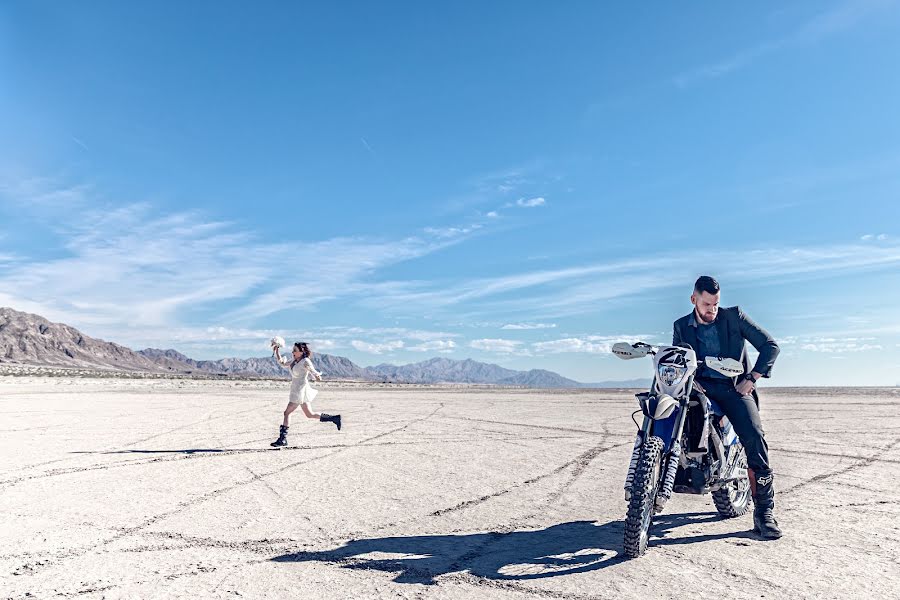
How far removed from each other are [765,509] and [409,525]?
3079 mm

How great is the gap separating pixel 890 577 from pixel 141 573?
521 centimetres

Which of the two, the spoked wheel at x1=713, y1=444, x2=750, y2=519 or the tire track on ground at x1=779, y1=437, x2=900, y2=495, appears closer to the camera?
the spoked wheel at x1=713, y1=444, x2=750, y2=519

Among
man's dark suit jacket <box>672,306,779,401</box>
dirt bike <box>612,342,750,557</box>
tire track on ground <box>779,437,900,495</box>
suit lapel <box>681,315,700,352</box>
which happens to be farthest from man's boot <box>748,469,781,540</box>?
tire track on ground <box>779,437,900,495</box>

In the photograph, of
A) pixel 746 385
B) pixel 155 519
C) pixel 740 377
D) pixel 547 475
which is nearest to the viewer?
pixel 746 385

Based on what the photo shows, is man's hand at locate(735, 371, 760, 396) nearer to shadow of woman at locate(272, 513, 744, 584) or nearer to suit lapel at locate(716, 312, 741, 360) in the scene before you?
suit lapel at locate(716, 312, 741, 360)

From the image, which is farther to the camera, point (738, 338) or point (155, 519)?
point (155, 519)

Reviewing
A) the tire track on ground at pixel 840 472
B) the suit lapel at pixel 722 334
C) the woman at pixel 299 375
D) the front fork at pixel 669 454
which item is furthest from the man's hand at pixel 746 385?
the woman at pixel 299 375

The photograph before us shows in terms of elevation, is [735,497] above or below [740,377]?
below

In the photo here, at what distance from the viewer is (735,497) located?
20.6ft

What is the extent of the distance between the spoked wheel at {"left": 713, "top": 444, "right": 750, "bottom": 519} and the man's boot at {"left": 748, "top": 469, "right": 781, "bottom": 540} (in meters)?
0.43

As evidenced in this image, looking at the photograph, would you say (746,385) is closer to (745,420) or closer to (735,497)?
(745,420)

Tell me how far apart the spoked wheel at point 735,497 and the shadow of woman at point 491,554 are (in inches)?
32.4

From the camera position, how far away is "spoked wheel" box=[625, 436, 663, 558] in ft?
15.7

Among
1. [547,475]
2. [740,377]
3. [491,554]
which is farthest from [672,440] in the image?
[547,475]
